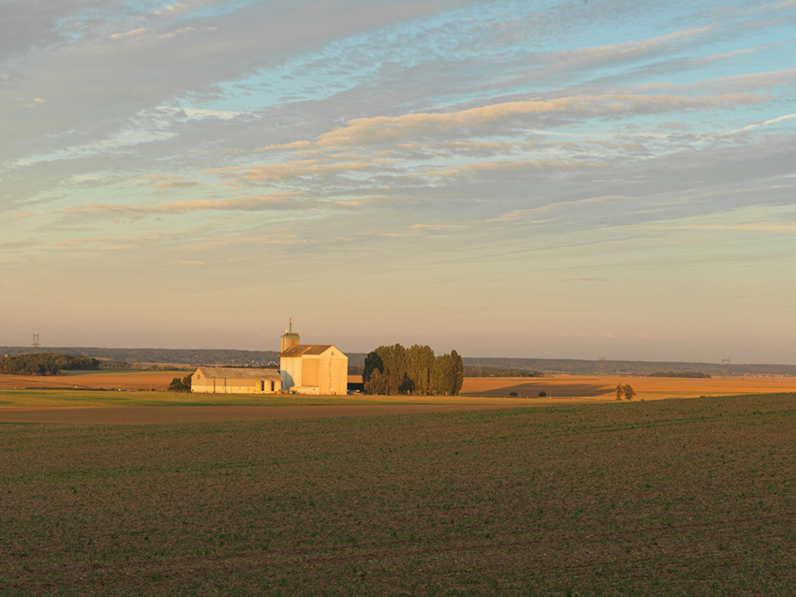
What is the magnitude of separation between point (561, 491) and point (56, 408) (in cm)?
5721

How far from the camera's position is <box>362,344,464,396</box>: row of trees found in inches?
4449

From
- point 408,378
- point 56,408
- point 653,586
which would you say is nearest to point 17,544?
point 653,586

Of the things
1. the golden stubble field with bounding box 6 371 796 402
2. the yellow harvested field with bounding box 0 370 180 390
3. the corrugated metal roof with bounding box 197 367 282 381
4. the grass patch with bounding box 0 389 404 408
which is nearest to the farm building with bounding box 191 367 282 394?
the corrugated metal roof with bounding box 197 367 282 381

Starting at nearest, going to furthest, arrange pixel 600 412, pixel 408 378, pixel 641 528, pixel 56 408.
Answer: pixel 641 528 → pixel 600 412 → pixel 56 408 → pixel 408 378

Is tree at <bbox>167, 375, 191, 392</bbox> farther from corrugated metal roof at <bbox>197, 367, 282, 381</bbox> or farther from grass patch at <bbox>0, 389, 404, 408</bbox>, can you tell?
grass patch at <bbox>0, 389, 404, 408</bbox>

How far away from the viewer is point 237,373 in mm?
106875

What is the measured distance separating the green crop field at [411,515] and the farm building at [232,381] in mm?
71602

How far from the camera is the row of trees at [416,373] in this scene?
371 feet

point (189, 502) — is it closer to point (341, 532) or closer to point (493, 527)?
point (341, 532)

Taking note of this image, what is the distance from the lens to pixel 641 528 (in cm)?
1551

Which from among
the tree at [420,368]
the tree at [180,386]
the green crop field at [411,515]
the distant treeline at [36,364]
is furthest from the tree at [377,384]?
the distant treeline at [36,364]

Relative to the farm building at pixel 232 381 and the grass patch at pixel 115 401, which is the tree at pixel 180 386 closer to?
the farm building at pixel 232 381

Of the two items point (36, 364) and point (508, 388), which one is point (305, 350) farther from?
point (36, 364)

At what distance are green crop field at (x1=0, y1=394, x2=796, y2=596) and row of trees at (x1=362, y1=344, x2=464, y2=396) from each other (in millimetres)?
79378
